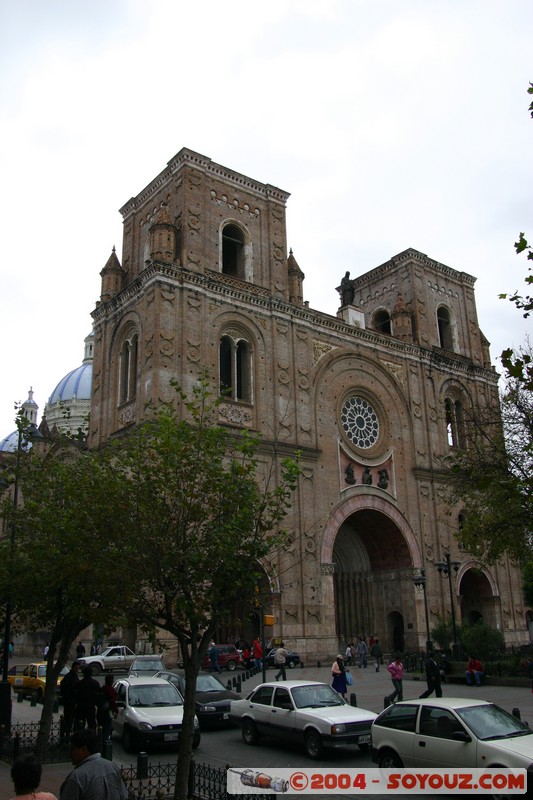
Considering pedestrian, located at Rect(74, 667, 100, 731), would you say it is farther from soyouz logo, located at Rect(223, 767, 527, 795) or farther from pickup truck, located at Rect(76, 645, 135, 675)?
pickup truck, located at Rect(76, 645, 135, 675)

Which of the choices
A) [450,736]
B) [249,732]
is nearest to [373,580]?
[249,732]

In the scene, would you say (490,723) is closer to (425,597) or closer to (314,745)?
(314,745)

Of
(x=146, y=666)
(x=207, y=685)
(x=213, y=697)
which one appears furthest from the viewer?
(x=146, y=666)

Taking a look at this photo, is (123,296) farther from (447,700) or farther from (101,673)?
(447,700)

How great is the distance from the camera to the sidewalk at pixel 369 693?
1282 centimetres

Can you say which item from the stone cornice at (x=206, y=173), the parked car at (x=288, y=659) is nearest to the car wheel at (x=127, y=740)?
the parked car at (x=288, y=659)

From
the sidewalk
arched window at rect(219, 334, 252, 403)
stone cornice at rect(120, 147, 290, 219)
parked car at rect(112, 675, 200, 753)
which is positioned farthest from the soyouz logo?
stone cornice at rect(120, 147, 290, 219)

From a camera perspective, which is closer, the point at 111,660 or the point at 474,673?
the point at 474,673

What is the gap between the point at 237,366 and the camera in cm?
3481

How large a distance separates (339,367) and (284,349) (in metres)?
4.03

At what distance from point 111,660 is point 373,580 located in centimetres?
1623

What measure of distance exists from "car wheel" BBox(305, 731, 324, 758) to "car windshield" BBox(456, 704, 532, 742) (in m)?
3.73

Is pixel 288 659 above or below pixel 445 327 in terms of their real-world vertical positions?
below

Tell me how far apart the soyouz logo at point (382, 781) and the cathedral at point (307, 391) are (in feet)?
64.6
